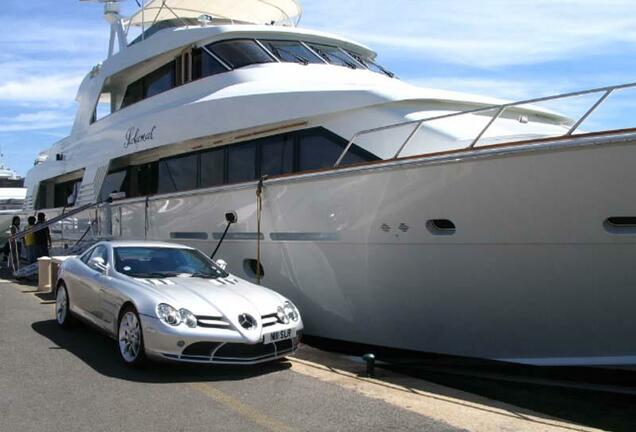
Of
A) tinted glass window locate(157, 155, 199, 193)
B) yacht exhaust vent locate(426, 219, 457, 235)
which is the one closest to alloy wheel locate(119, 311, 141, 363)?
yacht exhaust vent locate(426, 219, 457, 235)

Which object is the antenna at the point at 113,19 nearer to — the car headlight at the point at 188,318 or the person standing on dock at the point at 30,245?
the person standing on dock at the point at 30,245

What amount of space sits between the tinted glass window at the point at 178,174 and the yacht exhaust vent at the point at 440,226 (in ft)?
17.8

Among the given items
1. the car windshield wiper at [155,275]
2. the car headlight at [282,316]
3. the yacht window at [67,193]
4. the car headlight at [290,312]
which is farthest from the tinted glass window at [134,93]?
the car headlight at [282,316]

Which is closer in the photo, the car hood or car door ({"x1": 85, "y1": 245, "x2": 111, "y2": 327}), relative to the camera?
the car hood

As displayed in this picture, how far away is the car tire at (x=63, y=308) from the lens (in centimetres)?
849

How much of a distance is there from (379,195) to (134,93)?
8428 millimetres

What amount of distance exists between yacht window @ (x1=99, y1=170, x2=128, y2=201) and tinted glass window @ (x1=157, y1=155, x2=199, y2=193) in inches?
60.0

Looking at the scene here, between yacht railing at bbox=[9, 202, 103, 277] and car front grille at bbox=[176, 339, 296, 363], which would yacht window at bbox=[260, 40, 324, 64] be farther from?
car front grille at bbox=[176, 339, 296, 363]

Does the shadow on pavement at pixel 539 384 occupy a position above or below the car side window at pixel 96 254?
below

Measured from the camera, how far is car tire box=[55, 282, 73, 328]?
8.49 metres

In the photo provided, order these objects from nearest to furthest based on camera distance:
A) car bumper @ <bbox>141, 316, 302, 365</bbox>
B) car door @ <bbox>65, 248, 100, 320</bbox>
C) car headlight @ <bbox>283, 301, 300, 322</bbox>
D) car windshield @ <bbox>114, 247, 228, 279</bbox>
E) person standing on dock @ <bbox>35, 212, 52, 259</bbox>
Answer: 1. car bumper @ <bbox>141, 316, 302, 365</bbox>
2. car headlight @ <bbox>283, 301, 300, 322</bbox>
3. car windshield @ <bbox>114, 247, 228, 279</bbox>
4. car door @ <bbox>65, 248, 100, 320</bbox>
5. person standing on dock @ <bbox>35, 212, 52, 259</bbox>

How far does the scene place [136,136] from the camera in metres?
12.5

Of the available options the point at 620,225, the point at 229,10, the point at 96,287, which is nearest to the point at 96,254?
the point at 96,287

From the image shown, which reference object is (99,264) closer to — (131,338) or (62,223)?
(131,338)
